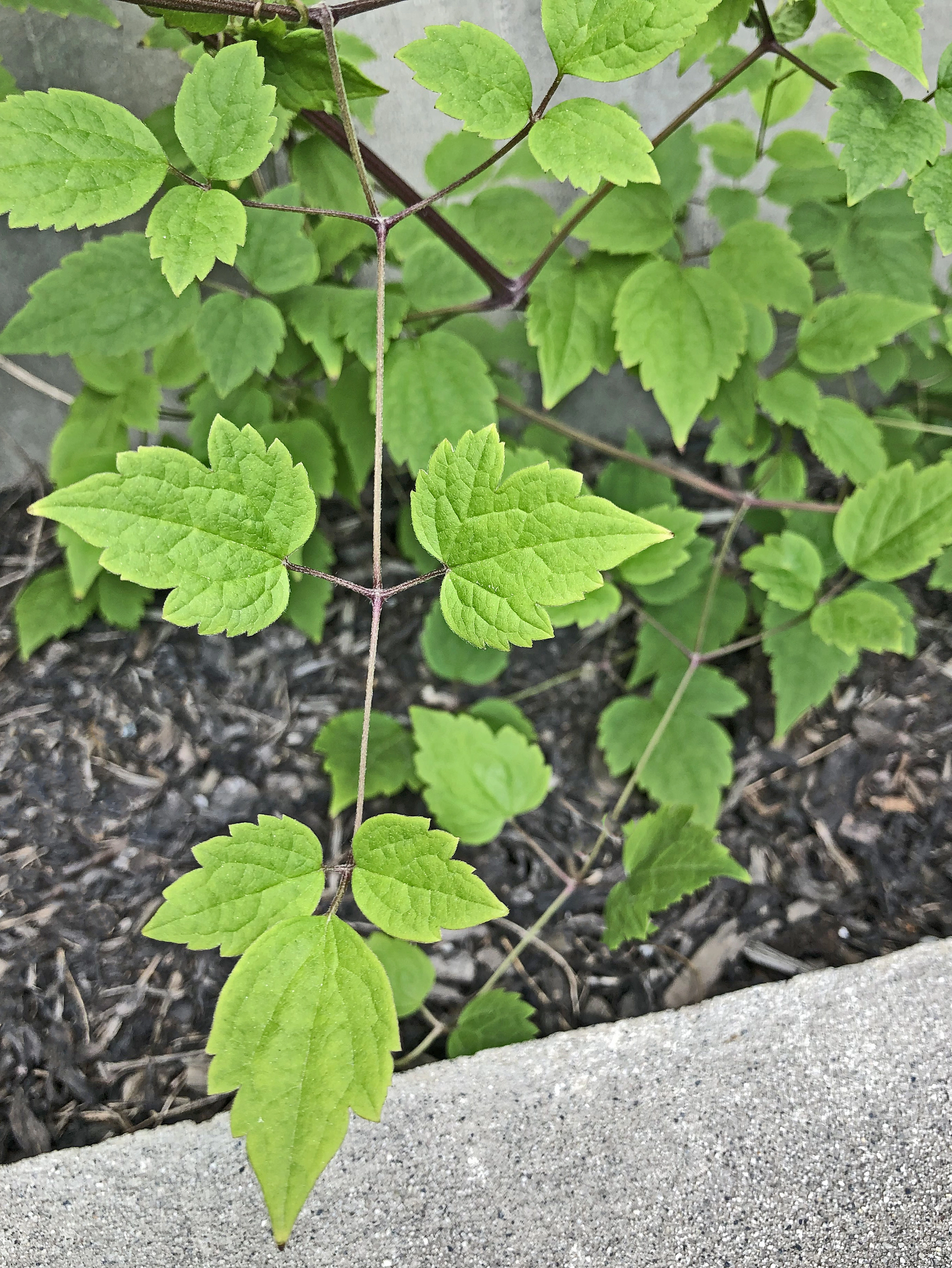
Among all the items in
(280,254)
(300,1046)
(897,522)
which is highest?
(280,254)

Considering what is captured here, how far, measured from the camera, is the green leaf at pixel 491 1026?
1217 mm

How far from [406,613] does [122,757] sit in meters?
0.62

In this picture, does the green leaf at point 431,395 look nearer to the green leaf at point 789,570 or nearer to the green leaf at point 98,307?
the green leaf at point 98,307

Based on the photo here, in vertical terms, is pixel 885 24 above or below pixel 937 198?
above

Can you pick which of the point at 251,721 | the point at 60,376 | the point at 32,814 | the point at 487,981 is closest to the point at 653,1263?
the point at 487,981

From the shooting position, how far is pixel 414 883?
0.82m

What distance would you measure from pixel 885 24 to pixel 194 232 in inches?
29.9

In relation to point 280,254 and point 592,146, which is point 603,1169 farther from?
point 280,254

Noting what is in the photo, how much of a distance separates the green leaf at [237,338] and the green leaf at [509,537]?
0.55 m

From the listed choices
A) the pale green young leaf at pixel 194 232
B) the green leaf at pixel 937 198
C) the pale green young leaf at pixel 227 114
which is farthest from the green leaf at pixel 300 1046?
the green leaf at pixel 937 198

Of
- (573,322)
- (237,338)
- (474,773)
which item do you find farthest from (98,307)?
(474,773)

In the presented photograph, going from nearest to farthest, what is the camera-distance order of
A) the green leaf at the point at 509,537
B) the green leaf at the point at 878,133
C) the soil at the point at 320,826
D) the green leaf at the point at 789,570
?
the green leaf at the point at 509,537
the green leaf at the point at 878,133
the soil at the point at 320,826
the green leaf at the point at 789,570

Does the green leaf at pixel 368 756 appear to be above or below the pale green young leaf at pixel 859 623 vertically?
below

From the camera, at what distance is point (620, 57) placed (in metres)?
0.85
